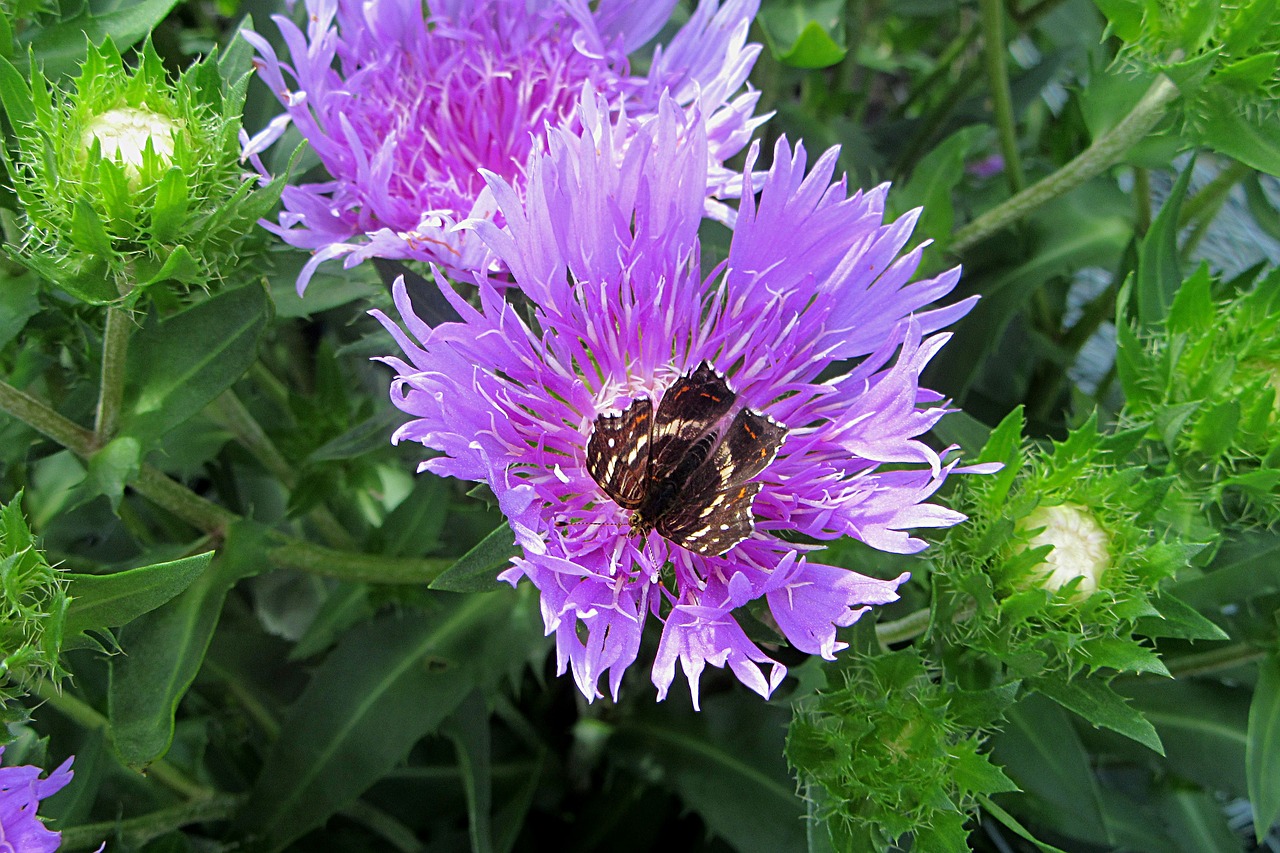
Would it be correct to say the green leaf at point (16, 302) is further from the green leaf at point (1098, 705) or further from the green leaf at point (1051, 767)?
the green leaf at point (1051, 767)

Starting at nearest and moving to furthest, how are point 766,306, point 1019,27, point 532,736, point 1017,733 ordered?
1. point 766,306
2. point 1017,733
3. point 532,736
4. point 1019,27

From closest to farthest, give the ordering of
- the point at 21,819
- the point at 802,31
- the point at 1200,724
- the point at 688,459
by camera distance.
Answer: the point at 21,819
the point at 688,459
the point at 802,31
the point at 1200,724

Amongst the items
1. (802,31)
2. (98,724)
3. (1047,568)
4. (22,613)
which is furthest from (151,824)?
(802,31)

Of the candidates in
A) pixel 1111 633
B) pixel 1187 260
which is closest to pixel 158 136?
pixel 1111 633

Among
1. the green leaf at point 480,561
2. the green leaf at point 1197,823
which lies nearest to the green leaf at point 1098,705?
the green leaf at point 480,561

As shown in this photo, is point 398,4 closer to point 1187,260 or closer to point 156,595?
point 156,595

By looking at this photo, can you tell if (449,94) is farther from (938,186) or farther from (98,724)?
(98,724)
